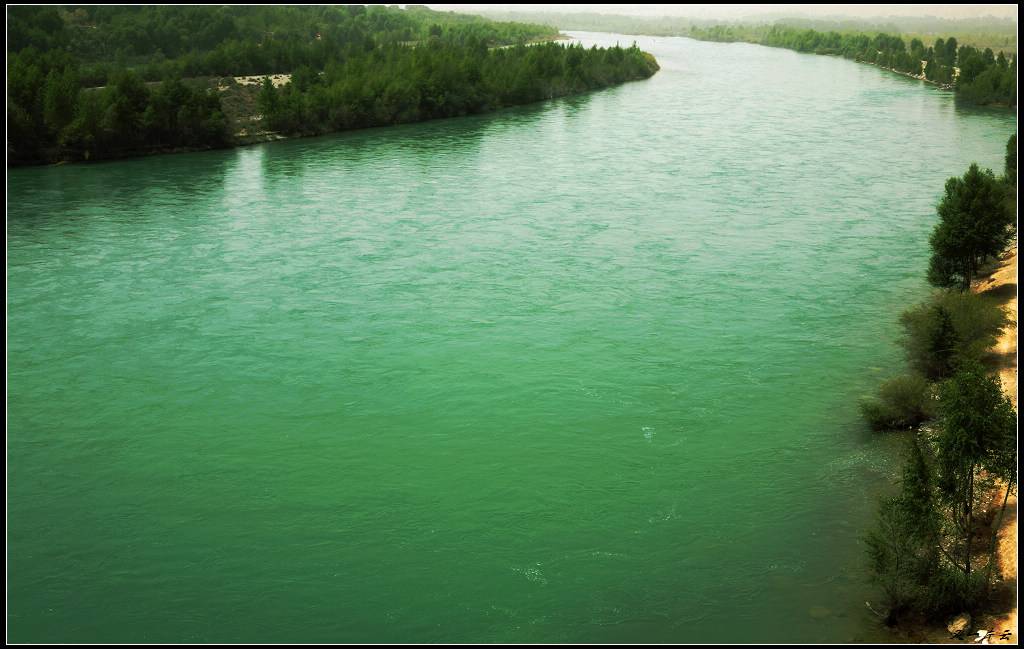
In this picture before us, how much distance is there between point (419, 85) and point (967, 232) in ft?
99.3

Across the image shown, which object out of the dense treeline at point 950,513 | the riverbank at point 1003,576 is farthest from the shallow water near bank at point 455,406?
the riverbank at point 1003,576

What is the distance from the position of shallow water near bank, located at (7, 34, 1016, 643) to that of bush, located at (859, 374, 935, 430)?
1.05 feet

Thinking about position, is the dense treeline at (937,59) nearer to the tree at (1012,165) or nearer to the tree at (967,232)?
the tree at (1012,165)

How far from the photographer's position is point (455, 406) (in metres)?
12.8

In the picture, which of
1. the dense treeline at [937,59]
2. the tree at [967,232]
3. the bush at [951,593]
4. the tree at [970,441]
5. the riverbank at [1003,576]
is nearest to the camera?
the riverbank at [1003,576]

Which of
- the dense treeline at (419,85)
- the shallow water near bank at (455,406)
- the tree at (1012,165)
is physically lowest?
the shallow water near bank at (455,406)

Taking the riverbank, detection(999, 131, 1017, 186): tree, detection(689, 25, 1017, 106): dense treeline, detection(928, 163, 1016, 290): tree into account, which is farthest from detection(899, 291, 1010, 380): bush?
detection(689, 25, 1017, 106): dense treeline

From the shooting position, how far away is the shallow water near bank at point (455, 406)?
8781 mm

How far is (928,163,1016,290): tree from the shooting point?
48.8 ft

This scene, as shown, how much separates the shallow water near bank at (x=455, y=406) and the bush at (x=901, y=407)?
1.05 ft

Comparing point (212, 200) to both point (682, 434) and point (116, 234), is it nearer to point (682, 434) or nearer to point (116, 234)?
point (116, 234)

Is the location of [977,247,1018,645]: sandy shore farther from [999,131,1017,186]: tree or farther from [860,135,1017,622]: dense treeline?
[999,131,1017,186]: tree

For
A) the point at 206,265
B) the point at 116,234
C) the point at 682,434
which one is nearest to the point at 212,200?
the point at 116,234

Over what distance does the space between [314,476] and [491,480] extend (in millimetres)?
2278
